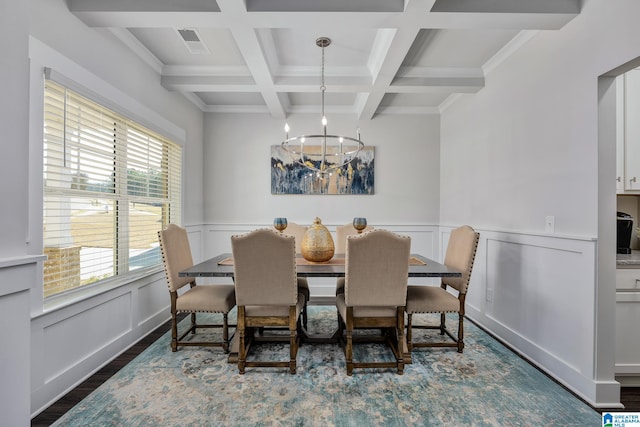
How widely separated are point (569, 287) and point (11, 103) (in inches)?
121

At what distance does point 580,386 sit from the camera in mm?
2020

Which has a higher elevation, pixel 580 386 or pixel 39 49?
pixel 39 49

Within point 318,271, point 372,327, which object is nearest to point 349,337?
point 372,327

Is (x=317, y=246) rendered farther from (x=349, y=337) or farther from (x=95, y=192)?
(x=95, y=192)

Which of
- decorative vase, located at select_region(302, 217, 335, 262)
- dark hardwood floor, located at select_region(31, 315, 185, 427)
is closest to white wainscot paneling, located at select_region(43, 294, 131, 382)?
dark hardwood floor, located at select_region(31, 315, 185, 427)

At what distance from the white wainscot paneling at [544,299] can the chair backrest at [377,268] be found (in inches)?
43.1

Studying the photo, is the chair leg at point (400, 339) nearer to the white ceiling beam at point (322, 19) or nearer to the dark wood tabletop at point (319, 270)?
the dark wood tabletop at point (319, 270)

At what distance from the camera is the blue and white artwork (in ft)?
14.3

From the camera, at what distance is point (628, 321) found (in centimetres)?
206

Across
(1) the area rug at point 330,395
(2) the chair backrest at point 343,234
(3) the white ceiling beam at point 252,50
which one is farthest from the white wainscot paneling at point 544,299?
(3) the white ceiling beam at point 252,50

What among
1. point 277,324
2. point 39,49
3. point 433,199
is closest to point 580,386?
point 277,324

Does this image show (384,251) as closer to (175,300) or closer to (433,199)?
(175,300)

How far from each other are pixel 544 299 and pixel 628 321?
Answer: 457 millimetres

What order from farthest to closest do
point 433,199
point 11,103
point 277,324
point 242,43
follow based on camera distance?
point 433,199
point 242,43
point 277,324
point 11,103
